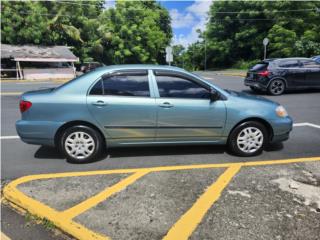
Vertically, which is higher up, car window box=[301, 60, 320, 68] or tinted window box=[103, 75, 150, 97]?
car window box=[301, 60, 320, 68]

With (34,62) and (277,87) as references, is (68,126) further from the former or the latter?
(34,62)

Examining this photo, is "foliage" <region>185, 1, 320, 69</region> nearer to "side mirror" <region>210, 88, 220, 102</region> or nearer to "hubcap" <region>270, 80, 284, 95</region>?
"hubcap" <region>270, 80, 284, 95</region>

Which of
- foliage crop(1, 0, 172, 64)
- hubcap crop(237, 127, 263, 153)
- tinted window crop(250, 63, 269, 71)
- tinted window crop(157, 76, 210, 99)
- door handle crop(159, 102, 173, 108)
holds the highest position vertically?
foliage crop(1, 0, 172, 64)

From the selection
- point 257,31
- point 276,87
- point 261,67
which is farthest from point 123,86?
point 257,31

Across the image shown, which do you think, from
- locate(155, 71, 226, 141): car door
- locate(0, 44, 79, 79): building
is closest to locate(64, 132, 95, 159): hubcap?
locate(155, 71, 226, 141): car door

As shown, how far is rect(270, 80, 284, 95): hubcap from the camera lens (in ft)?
41.2

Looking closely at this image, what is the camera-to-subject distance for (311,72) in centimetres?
1280

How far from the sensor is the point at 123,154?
5.50 metres

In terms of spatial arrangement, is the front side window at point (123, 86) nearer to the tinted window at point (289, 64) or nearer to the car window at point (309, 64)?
the tinted window at point (289, 64)

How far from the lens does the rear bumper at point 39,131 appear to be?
4906mm

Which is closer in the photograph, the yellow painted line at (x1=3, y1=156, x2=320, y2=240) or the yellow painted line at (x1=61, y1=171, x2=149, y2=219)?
the yellow painted line at (x1=3, y1=156, x2=320, y2=240)

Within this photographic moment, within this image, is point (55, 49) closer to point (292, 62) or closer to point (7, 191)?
point (292, 62)

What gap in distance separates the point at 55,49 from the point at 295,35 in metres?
25.6

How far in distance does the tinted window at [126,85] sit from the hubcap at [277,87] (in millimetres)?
8841
